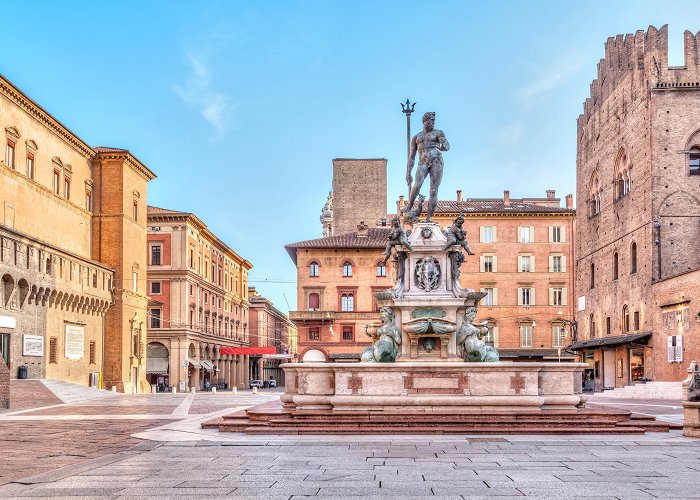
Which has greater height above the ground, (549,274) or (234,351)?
(549,274)

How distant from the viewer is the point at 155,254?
242ft

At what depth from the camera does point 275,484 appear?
10.2 metres

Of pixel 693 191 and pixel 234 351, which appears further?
pixel 234 351

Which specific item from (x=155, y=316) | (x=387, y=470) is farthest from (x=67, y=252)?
(x=387, y=470)

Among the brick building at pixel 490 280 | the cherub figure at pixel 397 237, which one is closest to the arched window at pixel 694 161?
the brick building at pixel 490 280

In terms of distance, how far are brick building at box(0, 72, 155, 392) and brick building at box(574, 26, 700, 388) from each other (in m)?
31.9

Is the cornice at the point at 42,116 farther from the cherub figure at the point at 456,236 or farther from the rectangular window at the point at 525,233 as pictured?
the rectangular window at the point at 525,233

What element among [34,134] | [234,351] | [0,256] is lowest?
[234,351]

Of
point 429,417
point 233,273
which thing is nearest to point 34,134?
point 429,417

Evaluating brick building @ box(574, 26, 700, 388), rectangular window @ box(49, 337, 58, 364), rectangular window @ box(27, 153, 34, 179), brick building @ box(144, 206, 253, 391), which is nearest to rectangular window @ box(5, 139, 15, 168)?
rectangular window @ box(27, 153, 34, 179)

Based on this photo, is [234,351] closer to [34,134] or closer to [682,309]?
[34,134]

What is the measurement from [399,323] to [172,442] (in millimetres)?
7016

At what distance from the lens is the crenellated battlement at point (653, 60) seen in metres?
49.6

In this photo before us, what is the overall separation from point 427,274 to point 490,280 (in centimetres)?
5393
